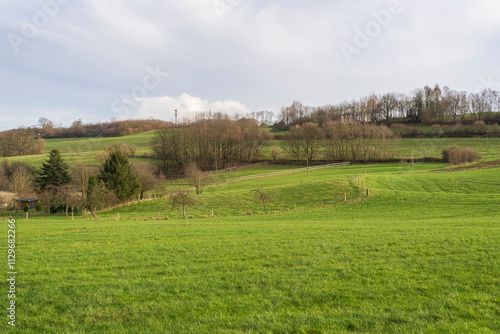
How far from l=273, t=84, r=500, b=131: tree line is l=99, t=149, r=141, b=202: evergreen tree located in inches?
2987

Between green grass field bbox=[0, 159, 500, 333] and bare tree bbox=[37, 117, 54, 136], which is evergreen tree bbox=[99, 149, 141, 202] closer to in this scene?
green grass field bbox=[0, 159, 500, 333]

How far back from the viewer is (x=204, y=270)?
8.18 meters

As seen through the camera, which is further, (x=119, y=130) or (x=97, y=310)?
(x=119, y=130)

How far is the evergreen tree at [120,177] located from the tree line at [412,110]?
75.9 m

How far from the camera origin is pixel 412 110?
111 metres

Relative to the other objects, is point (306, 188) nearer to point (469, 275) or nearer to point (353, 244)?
point (353, 244)

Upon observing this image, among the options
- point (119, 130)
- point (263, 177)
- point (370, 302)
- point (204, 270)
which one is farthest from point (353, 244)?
point (119, 130)

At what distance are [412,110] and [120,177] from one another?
11059 centimetres

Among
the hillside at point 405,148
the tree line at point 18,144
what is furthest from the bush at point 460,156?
the tree line at point 18,144

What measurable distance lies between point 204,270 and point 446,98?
128m

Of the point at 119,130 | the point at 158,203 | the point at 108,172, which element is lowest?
the point at 158,203

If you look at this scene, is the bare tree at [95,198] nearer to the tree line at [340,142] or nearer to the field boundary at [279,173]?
the field boundary at [279,173]

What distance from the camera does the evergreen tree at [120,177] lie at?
4125cm

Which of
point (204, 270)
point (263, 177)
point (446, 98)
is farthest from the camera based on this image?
point (446, 98)
